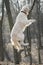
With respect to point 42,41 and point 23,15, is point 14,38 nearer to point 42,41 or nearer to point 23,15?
point 23,15

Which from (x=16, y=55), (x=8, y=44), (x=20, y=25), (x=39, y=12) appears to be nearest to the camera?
(x=20, y=25)

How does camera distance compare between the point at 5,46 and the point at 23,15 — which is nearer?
the point at 23,15

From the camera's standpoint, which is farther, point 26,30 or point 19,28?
point 26,30

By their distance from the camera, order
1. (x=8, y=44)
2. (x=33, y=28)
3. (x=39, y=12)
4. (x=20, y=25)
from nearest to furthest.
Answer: (x=20, y=25)
(x=39, y=12)
(x=33, y=28)
(x=8, y=44)

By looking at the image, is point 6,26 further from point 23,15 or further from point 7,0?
point 23,15

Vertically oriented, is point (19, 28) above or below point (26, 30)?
above

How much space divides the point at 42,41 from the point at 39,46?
0.86 feet

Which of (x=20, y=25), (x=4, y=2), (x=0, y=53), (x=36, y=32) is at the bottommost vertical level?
(x=0, y=53)

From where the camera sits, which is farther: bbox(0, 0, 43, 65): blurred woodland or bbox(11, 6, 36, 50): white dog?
bbox(0, 0, 43, 65): blurred woodland

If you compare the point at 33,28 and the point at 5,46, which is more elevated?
the point at 33,28

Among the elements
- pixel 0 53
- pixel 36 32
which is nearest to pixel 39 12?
pixel 36 32

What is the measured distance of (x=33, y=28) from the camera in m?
3.78

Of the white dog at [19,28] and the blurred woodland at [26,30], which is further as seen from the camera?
the blurred woodland at [26,30]

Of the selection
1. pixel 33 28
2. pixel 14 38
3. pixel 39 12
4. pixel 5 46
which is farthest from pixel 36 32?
pixel 14 38
